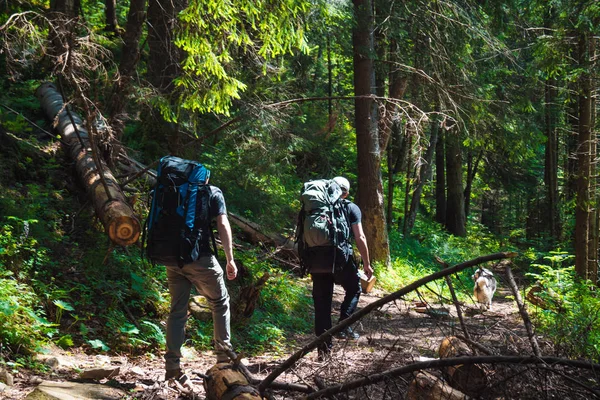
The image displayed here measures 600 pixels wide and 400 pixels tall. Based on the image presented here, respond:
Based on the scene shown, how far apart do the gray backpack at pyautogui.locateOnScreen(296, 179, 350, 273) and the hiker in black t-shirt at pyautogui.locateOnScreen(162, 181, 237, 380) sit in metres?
1.26

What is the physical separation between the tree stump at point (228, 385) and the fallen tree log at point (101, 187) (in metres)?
2.86

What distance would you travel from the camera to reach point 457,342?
5.23 metres

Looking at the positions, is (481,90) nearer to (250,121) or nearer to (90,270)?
(250,121)

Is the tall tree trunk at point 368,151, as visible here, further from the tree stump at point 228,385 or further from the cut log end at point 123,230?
the tree stump at point 228,385

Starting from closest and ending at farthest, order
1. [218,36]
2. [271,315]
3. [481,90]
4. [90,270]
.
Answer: [90,270], [218,36], [271,315], [481,90]

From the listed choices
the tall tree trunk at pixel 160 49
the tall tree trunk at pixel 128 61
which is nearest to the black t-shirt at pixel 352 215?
the tall tree trunk at pixel 128 61

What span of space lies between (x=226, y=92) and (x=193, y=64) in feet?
1.98

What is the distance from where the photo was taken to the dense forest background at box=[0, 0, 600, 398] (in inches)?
270

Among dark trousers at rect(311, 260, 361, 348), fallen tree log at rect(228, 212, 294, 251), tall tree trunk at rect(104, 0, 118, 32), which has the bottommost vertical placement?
dark trousers at rect(311, 260, 361, 348)

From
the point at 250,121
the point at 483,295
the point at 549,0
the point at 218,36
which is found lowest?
the point at 483,295

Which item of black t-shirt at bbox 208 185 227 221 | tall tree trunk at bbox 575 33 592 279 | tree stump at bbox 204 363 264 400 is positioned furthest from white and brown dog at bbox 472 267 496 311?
tree stump at bbox 204 363 264 400

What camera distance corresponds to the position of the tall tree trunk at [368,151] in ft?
43.8

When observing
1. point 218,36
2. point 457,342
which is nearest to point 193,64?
point 218,36

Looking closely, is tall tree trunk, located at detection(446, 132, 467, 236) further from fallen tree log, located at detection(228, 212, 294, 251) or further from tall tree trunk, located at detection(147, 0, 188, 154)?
tall tree trunk, located at detection(147, 0, 188, 154)
